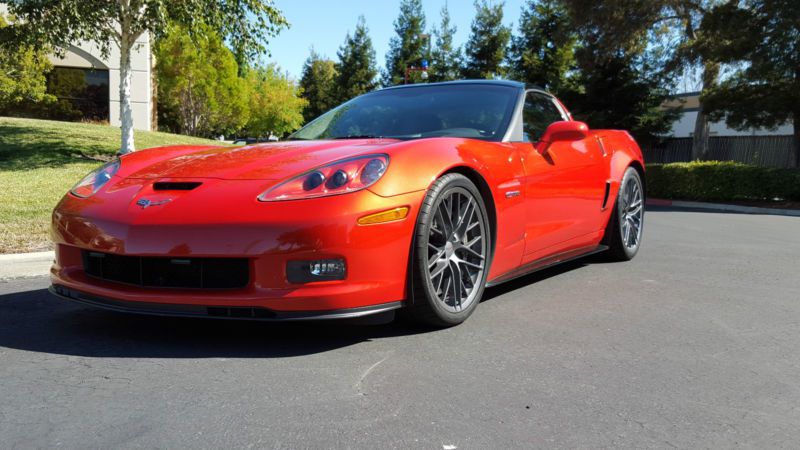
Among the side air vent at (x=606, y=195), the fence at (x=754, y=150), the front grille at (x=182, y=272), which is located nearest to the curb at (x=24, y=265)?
the front grille at (x=182, y=272)

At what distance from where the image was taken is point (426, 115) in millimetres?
4348

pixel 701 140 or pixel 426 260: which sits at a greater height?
pixel 701 140

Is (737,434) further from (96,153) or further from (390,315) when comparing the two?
(96,153)

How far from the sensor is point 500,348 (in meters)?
3.12

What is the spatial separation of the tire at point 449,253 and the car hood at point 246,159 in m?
0.41

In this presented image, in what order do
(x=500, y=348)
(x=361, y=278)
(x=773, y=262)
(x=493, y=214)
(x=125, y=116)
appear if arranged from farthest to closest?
(x=125, y=116), (x=773, y=262), (x=493, y=214), (x=500, y=348), (x=361, y=278)

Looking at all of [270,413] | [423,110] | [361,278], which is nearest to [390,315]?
[361,278]

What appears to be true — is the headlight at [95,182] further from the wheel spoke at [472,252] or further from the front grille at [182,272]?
the wheel spoke at [472,252]

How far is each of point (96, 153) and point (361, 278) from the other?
15166 millimetres

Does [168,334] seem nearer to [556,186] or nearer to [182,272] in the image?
[182,272]

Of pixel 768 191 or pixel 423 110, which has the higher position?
pixel 423 110

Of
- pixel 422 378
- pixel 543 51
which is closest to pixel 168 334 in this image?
pixel 422 378

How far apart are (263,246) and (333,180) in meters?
0.44

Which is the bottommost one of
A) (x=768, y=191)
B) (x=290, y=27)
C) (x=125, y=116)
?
(x=768, y=191)
